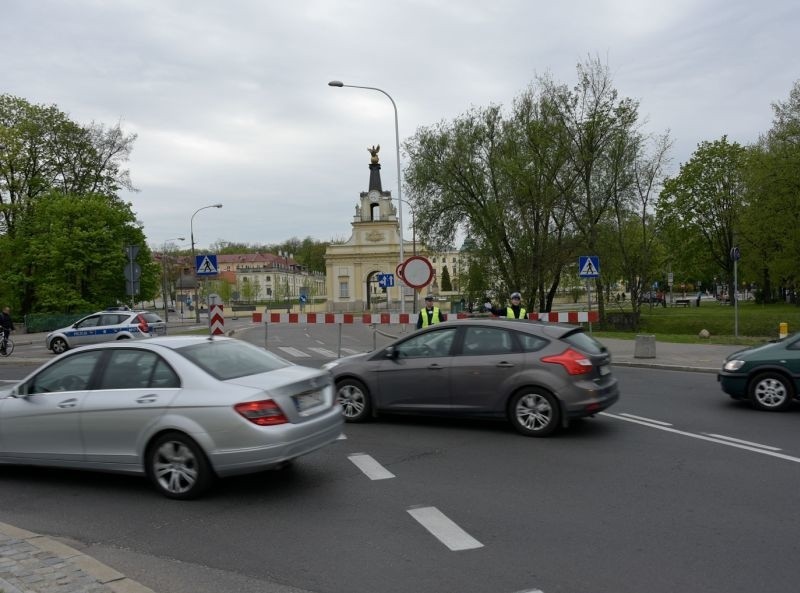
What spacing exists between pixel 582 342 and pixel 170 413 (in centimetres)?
526

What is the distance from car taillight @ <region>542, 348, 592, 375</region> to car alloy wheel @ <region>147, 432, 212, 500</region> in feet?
14.5

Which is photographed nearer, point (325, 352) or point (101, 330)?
point (325, 352)

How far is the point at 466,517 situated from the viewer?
218 inches

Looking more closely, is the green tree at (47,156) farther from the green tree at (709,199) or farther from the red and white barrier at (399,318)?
the green tree at (709,199)

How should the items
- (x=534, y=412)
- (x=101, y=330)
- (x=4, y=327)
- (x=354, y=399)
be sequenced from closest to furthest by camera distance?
(x=534, y=412)
(x=354, y=399)
(x=101, y=330)
(x=4, y=327)

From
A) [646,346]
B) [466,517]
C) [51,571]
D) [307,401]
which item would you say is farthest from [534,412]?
[646,346]

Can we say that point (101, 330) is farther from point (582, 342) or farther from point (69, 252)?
point (69, 252)

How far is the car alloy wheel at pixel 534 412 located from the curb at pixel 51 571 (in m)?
5.36

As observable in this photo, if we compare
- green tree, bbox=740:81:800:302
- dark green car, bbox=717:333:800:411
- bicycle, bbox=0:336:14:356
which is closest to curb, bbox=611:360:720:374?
dark green car, bbox=717:333:800:411

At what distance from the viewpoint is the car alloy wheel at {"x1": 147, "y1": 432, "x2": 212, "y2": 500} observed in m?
6.02

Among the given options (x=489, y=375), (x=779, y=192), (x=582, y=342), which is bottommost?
(x=489, y=375)

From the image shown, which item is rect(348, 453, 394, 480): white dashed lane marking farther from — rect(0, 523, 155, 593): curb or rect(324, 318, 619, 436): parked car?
rect(0, 523, 155, 593): curb

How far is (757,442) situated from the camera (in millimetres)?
8086

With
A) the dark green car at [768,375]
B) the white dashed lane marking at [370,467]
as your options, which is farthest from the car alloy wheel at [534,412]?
the dark green car at [768,375]
